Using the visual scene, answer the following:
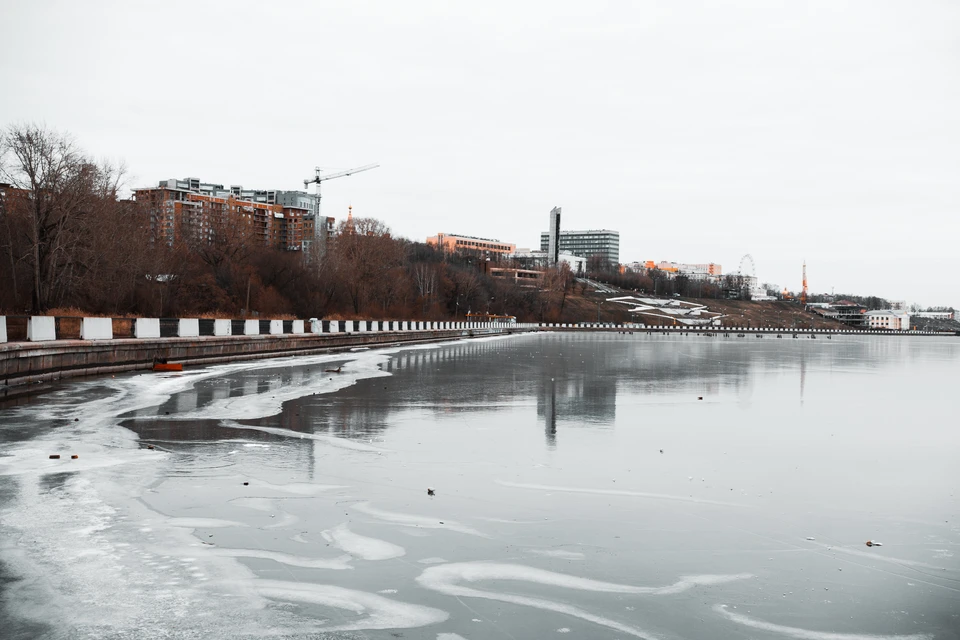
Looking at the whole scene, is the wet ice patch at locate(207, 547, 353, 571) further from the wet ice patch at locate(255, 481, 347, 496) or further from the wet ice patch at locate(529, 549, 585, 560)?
the wet ice patch at locate(255, 481, 347, 496)

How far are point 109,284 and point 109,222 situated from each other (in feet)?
20.4

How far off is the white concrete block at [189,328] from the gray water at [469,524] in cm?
1324

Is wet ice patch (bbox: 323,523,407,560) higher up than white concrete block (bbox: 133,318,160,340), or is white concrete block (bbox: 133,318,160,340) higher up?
white concrete block (bbox: 133,318,160,340)

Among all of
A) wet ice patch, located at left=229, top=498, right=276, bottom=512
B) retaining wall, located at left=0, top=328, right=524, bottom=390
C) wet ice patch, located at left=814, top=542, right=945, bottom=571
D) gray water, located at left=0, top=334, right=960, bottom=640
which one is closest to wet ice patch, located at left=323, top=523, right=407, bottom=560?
gray water, located at left=0, top=334, right=960, bottom=640

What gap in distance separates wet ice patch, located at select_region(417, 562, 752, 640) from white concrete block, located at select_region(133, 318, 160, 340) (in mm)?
21501

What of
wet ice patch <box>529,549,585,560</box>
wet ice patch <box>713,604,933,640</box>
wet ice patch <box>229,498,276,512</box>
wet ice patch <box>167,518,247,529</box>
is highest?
wet ice patch <box>167,518,247,529</box>

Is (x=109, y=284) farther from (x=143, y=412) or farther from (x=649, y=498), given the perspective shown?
(x=649, y=498)

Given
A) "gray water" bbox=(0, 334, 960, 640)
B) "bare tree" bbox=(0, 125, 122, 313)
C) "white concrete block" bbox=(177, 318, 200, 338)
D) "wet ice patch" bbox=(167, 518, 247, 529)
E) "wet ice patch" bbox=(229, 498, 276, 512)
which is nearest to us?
"gray water" bbox=(0, 334, 960, 640)

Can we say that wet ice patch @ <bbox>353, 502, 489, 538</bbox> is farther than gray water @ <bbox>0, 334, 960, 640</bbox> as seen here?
Yes

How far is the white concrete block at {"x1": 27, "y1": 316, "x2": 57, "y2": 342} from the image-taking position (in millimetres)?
19125

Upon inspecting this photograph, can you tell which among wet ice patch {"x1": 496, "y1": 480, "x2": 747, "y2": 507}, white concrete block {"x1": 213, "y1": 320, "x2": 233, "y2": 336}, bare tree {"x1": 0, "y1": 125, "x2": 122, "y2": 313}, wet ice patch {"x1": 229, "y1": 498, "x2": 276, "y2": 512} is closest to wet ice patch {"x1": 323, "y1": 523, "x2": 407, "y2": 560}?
wet ice patch {"x1": 229, "y1": 498, "x2": 276, "y2": 512}

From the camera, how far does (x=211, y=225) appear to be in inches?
3893

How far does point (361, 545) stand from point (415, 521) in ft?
2.56

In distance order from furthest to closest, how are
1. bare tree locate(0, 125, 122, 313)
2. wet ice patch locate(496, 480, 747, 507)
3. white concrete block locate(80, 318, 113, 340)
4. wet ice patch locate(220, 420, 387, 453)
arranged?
1. bare tree locate(0, 125, 122, 313)
2. white concrete block locate(80, 318, 113, 340)
3. wet ice patch locate(220, 420, 387, 453)
4. wet ice patch locate(496, 480, 747, 507)
